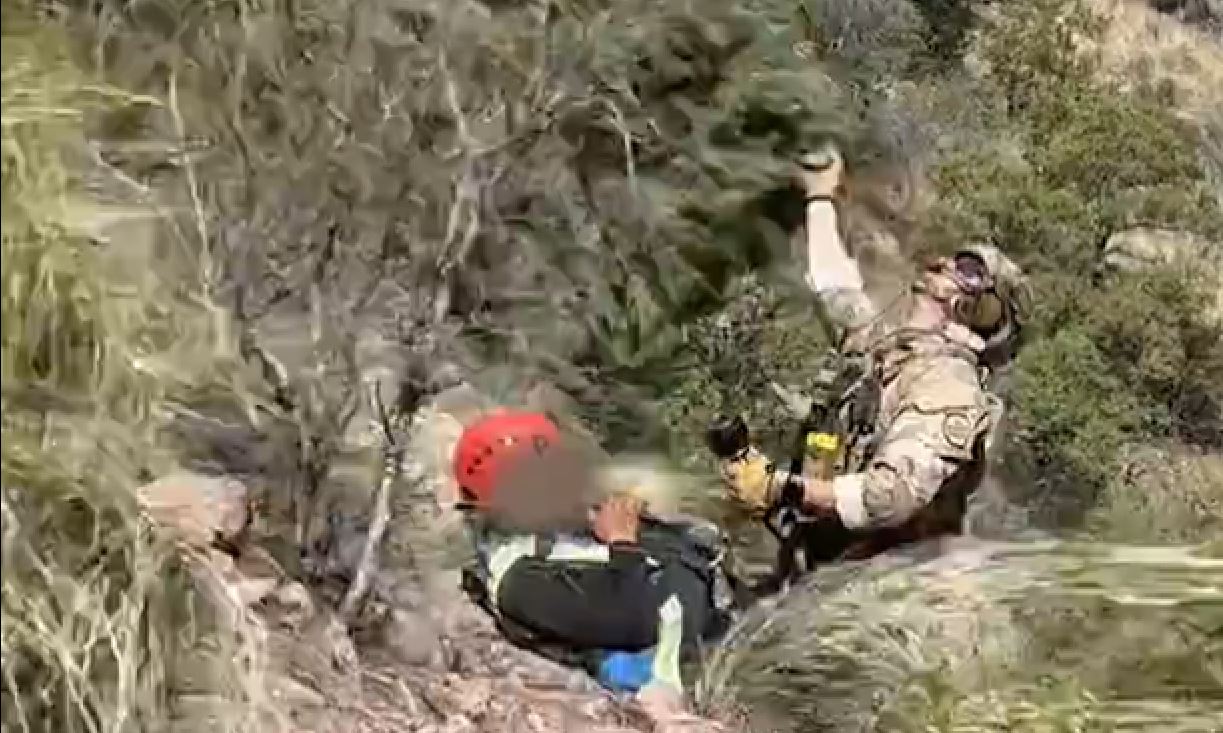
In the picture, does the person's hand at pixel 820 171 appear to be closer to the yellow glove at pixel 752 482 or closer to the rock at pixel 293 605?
the yellow glove at pixel 752 482

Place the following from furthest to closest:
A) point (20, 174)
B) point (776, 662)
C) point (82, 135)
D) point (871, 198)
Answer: point (871, 198), point (776, 662), point (82, 135), point (20, 174)

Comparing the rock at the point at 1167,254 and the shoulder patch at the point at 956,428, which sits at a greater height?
the rock at the point at 1167,254

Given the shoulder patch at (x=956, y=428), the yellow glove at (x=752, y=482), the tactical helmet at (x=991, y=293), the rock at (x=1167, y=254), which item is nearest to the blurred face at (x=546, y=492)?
the yellow glove at (x=752, y=482)

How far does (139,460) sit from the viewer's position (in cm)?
137

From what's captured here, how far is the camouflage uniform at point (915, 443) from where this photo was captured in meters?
2.59

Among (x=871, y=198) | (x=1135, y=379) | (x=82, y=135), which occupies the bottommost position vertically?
(x=1135, y=379)

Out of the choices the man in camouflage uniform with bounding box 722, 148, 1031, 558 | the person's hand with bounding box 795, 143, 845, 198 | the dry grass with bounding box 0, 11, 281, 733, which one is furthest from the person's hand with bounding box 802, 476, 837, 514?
the dry grass with bounding box 0, 11, 281, 733

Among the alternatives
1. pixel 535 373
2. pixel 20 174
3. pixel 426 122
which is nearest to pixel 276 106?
pixel 426 122

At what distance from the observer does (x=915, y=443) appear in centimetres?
259

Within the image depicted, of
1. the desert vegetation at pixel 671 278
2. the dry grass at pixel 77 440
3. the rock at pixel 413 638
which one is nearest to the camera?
the dry grass at pixel 77 440

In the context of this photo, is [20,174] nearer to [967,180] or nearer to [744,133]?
[744,133]

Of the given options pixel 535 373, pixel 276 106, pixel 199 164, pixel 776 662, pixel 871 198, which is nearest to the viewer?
pixel 199 164

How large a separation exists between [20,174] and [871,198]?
1.81 metres

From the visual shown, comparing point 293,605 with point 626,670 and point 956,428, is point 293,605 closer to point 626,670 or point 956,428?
point 626,670
